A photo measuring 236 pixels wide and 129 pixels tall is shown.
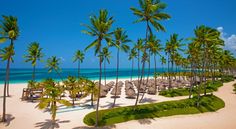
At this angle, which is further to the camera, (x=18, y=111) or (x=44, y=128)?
(x=18, y=111)

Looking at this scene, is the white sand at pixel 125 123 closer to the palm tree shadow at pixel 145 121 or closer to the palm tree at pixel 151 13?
the palm tree shadow at pixel 145 121

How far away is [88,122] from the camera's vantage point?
72.5 ft

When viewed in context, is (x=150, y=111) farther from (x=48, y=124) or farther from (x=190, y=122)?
(x=48, y=124)

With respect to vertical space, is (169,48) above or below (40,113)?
above

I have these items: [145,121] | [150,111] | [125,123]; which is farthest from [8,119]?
[150,111]

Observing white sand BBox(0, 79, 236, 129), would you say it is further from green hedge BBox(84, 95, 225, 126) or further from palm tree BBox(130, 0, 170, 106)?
palm tree BBox(130, 0, 170, 106)

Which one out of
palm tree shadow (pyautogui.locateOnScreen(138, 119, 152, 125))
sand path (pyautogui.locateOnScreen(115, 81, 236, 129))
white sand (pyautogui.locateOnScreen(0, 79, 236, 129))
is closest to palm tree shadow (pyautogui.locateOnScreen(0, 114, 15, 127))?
white sand (pyautogui.locateOnScreen(0, 79, 236, 129))

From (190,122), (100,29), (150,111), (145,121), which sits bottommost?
(190,122)

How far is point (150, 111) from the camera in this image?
85.4 ft

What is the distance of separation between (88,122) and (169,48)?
2894 centimetres

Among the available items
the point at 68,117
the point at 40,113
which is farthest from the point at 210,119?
the point at 40,113

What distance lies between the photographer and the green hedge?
23.0 m

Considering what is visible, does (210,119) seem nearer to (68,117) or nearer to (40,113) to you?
(68,117)

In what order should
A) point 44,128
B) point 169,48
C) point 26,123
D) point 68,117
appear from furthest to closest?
point 169,48
point 68,117
point 26,123
point 44,128
